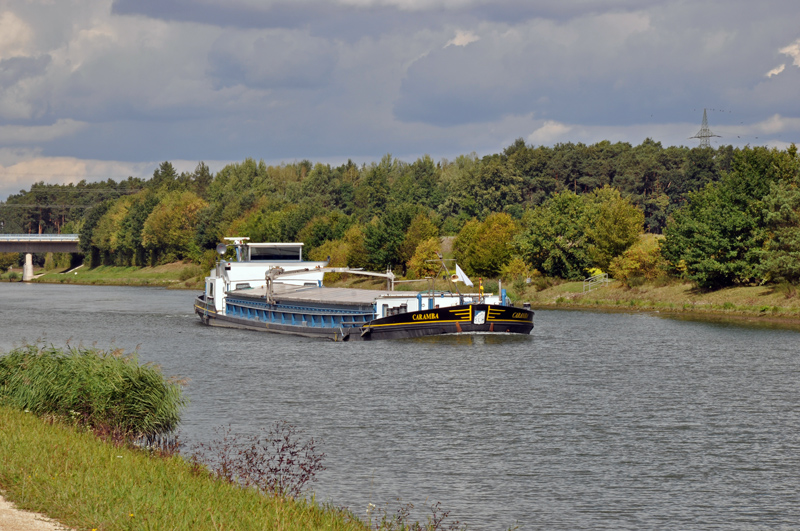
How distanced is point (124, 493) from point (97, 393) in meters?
9.05

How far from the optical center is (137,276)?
17400 centimetres

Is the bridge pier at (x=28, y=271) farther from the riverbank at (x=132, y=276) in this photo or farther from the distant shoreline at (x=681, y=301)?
the distant shoreline at (x=681, y=301)

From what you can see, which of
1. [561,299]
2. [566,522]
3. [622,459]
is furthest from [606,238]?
[566,522]

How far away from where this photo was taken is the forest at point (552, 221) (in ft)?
250

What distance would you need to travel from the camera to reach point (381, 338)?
55312 mm

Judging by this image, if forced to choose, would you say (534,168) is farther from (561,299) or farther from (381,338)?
(381,338)

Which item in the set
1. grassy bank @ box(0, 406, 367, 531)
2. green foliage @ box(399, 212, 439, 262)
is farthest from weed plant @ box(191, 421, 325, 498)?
green foliage @ box(399, 212, 439, 262)

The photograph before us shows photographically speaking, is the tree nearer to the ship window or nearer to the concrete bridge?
the ship window

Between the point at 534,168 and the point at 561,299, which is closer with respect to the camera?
the point at 561,299

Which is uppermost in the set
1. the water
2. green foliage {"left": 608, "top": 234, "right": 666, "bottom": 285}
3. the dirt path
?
green foliage {"left": 608, "top": 234, "right": 666, "bottom": 285}

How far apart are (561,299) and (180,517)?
257 feet

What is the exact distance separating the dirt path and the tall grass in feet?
27.6

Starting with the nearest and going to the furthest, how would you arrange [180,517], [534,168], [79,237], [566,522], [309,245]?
1. [180,517]
2. [566,522]
3. [309,245]
4. [534,168]
5. [79,237]

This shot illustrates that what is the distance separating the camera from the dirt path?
1312 centimetres
